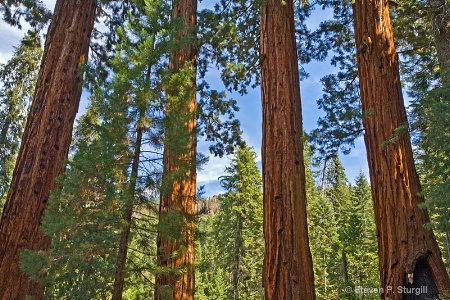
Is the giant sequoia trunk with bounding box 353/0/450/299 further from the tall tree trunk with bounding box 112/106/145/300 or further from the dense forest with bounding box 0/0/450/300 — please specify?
the tall tree trunk with bounding box 112/106/145/300

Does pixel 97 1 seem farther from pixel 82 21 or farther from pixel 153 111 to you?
pixel 153 111

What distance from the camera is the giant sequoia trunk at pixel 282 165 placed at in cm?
421

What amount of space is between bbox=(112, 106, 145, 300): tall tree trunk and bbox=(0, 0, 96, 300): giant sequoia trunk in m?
2.01

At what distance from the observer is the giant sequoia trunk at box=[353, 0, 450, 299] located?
400 centimetres

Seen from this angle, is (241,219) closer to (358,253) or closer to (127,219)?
(358,253)

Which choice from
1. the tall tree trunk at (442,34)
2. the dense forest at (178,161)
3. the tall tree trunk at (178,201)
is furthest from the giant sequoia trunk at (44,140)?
the tall tree trunk at (442,34)

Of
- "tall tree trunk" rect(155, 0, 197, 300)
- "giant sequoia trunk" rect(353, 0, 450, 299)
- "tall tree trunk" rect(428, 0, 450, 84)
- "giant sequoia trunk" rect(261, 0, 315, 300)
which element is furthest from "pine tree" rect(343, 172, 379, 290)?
"tall tree trunk" rect(155, 0, 197, 300)

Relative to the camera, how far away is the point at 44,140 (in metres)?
5.17

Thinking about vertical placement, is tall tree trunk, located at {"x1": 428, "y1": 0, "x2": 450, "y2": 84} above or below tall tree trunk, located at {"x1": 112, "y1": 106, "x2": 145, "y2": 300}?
above

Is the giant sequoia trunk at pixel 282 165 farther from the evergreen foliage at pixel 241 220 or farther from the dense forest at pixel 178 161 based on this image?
the evergreen foliage at pixel 241 220

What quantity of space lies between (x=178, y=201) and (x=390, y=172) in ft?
10.0

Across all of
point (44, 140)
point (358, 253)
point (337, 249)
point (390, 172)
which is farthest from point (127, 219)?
point (337, 249)

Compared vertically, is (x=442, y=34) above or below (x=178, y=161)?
above

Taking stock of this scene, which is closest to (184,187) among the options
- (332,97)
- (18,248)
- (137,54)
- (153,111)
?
(153,111)
